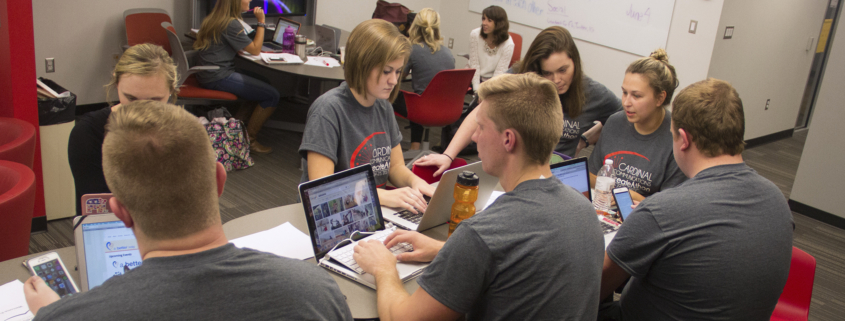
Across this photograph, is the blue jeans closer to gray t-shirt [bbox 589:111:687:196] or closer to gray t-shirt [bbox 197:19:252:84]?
gray t-shirt [bbox 197:19:252:84]

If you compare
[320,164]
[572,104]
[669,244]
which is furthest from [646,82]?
[320,164]

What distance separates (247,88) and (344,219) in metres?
3.01

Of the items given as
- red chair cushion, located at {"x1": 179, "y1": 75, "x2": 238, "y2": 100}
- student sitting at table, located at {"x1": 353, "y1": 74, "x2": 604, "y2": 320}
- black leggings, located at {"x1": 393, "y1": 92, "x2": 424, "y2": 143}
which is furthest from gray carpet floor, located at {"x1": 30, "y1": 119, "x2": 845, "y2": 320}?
student sitting at table, located at {"x1": 353, "y1": 74, "x2": 604, "y2": 320}

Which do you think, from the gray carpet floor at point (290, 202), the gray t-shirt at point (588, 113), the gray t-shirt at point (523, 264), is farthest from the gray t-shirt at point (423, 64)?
the gray t-shirt at point (523, 264)

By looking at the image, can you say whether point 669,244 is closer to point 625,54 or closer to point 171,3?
point 625,54

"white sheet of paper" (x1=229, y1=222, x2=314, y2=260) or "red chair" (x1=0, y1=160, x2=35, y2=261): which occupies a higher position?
"white sheet of paper" (x1=229, y1=222, x2=314, y2=260)

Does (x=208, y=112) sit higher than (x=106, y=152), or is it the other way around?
(x=106, y=152)

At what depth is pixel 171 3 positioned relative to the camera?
16.7ft

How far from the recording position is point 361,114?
7.11 feet

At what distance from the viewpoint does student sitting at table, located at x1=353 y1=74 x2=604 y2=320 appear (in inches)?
49.5

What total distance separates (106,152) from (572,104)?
85.4 inches

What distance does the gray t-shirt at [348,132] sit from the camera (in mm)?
2041

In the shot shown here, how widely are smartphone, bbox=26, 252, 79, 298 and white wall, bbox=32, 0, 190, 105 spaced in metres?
3.73

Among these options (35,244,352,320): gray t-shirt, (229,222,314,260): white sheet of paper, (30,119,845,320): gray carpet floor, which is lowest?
(30,119,845,320): gray carpet floor
